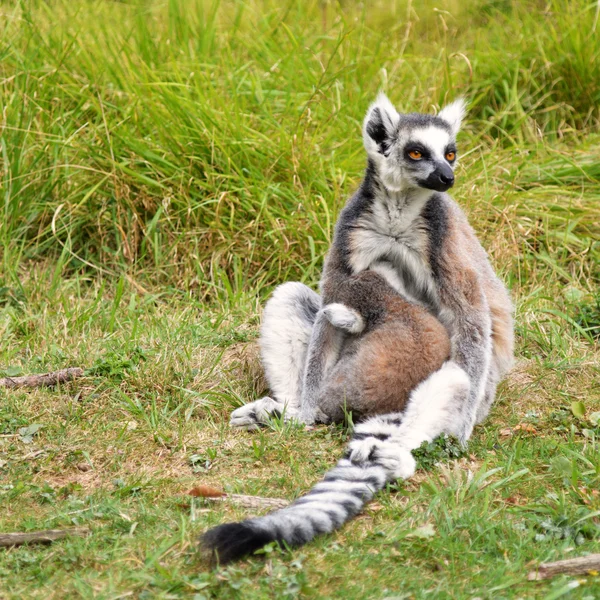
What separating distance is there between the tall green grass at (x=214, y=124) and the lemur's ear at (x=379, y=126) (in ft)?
5.19

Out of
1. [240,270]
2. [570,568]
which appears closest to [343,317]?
[570,568]

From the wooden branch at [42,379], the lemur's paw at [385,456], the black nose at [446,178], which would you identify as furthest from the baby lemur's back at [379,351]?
the wooden branch at [42,379]

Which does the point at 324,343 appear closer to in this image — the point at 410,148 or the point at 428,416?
the point at 428,416

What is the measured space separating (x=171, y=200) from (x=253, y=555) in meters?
3.66

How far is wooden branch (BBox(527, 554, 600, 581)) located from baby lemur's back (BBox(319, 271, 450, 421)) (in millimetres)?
1347

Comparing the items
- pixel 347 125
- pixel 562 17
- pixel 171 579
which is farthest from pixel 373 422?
pixel 562 17

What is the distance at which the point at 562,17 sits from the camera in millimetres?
7281

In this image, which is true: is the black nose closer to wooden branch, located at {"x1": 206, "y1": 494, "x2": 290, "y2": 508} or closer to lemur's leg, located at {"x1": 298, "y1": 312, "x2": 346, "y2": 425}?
lemur's leg, located at {"x1": 298, "y1": 312, "x2": 346, "y2": 425}

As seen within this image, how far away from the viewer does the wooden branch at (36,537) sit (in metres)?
2.86

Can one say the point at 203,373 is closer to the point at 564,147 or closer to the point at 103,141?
the point at 103,141

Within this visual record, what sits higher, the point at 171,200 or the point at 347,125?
the point at 347,125

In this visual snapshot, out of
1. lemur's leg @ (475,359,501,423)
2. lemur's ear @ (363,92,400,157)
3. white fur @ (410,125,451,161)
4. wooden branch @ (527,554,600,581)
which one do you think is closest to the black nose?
white fur @ (410,125,451,161)

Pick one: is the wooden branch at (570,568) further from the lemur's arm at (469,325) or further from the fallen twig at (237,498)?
the lemur's arm at (469,325)

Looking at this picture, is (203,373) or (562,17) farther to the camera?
(562,17)
